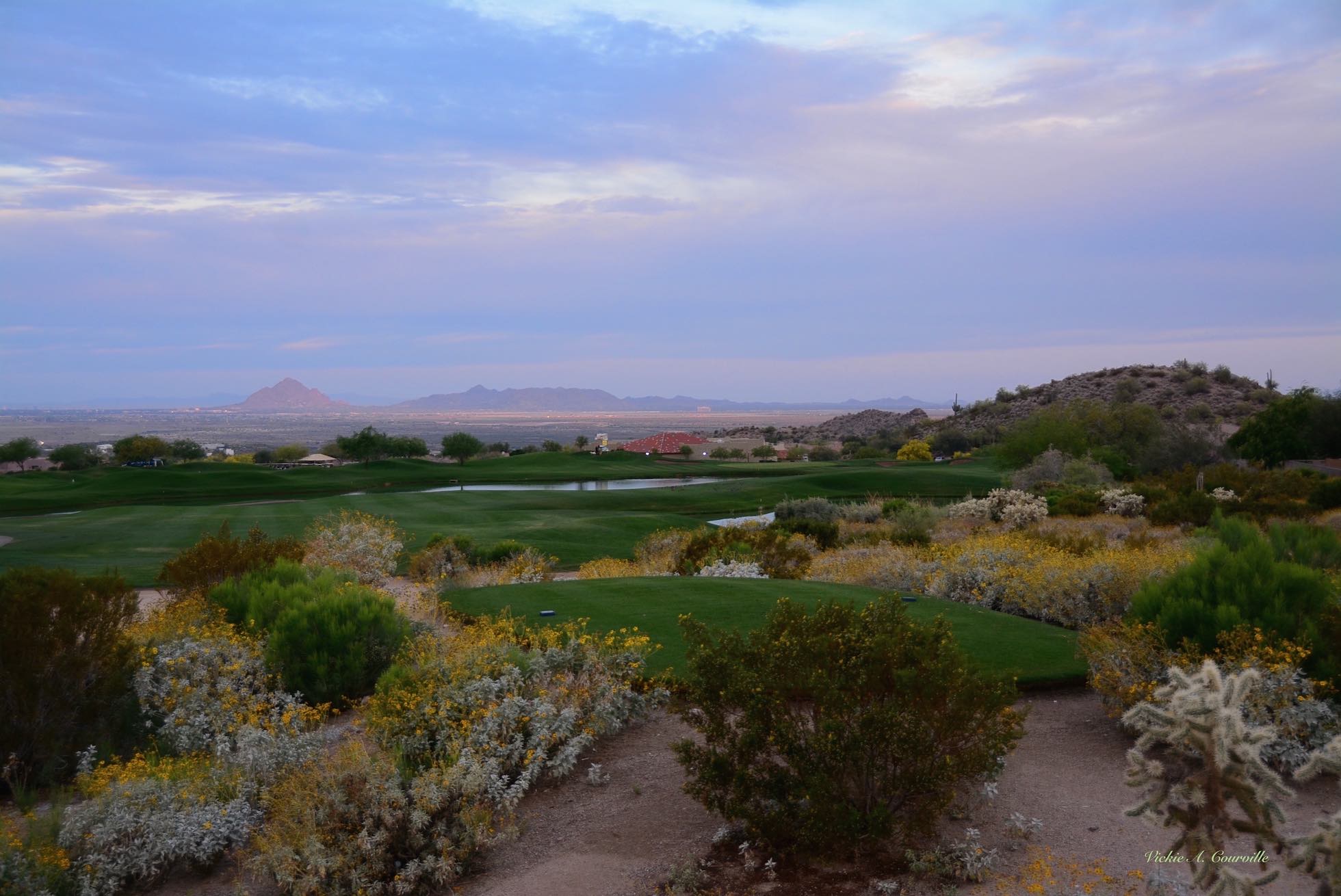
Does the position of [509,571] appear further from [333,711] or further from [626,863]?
[626,863]

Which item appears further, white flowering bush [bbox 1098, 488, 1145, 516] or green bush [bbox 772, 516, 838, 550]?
white flowering bush [bbox 1098, 488, 1145, 516]

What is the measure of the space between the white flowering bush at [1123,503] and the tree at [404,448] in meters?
49.9

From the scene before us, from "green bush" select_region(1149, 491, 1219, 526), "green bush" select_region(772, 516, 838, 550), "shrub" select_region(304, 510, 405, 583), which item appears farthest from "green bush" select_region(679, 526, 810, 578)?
"green bush" select_region(1149, 491, 1219, 526)

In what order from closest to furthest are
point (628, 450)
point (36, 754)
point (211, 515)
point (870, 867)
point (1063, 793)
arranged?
point (870, 867), point (1063, 793), point (36, 754), point (211, 515), point (628, 450)

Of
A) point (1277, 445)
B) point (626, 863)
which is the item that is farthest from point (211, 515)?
point (1277, 445)

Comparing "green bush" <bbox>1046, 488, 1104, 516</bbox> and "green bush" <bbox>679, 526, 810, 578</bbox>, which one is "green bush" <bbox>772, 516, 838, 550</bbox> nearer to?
"green bush" <bbox>679, 526, 810, 578</bbox>

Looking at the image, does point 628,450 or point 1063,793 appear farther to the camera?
point 628,450

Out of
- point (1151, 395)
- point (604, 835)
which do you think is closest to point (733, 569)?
point (604, 835)

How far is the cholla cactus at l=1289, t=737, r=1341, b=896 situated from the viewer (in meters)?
2.60

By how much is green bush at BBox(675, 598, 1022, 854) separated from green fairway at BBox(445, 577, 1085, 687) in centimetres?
293

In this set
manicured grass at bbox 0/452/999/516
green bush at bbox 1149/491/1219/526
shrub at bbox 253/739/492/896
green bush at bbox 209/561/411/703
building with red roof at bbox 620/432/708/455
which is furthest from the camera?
building with red roof at bbox 620/432/708/455

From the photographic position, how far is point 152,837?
245 inches

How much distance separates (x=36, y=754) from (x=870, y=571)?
35.7 feet

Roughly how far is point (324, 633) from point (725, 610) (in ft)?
15.1
